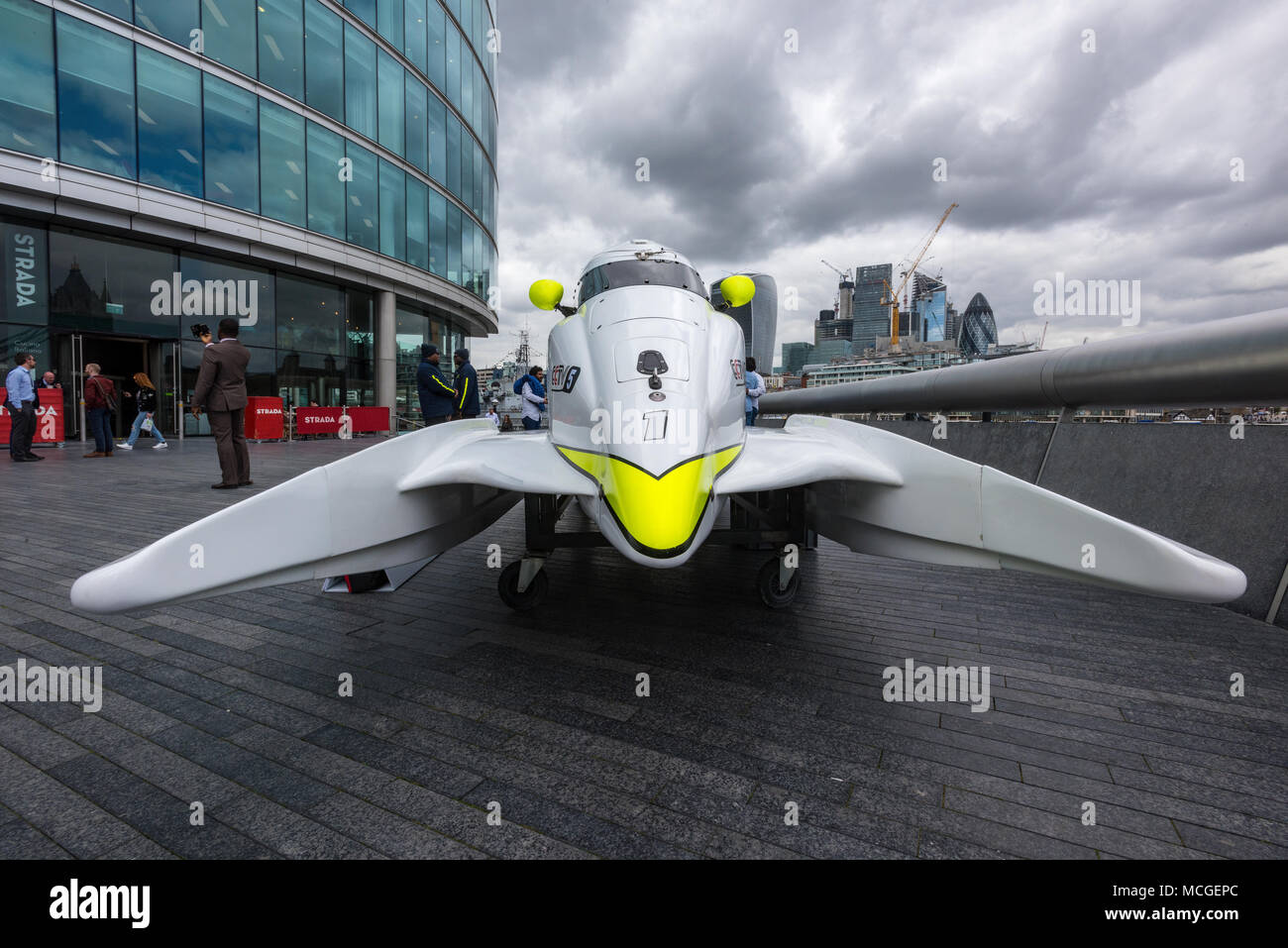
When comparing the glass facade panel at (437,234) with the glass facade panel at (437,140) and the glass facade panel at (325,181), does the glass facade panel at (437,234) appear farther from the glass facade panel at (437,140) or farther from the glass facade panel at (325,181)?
the glass facade panel at (325,181)

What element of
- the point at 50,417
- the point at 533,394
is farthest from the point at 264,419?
the point at 533,394

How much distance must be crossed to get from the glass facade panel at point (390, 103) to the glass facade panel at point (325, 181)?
7.45 feet

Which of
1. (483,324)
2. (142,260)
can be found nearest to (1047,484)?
(142,260)

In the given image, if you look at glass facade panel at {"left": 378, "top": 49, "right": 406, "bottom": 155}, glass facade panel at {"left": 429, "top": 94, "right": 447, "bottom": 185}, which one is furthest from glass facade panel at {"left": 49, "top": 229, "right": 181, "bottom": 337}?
glass facade panel at {"left": 429, "top": 94, "right": 447, "bottom": 185}

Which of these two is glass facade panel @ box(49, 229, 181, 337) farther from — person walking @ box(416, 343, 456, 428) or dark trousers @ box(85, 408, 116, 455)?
person walking @ box(416, 343, 456, 428)

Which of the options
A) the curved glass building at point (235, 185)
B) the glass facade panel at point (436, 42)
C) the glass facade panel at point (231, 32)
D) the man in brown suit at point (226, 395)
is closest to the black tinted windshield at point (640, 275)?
the man in brown suit at point (226, 395)

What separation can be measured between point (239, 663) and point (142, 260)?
64.3 ft

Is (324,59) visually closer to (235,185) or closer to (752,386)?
(235,185)

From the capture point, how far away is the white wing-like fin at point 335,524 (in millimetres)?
2006

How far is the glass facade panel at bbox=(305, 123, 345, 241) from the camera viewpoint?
1970 centimetres

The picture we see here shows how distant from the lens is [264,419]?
61.8ft

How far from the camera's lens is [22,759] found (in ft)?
7.04
